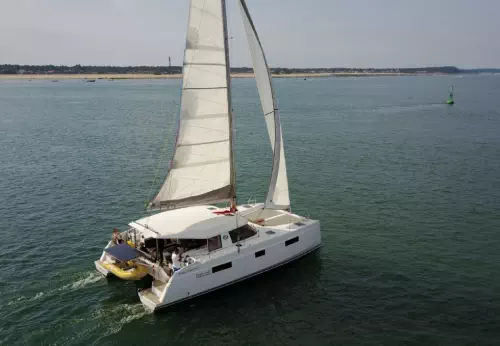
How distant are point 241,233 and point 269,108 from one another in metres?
6.50

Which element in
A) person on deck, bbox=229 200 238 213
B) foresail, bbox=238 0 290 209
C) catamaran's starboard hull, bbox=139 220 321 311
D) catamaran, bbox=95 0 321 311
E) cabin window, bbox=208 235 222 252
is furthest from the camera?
person on deck, bbox=229 200 238 213

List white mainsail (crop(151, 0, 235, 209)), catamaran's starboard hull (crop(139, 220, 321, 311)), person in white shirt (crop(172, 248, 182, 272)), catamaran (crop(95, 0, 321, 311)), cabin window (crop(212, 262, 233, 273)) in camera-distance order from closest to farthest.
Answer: catamaran's starboard hull (crop(139, 220, 321, 311)) → person in white shirt (crop(172, 248, 182, 272)) → catamaran (crop(95, 0, 321, 311)) → cabin window (crop(212, 262, 233, 273)) → white mainsail (crop(151, 0, 235, 209))

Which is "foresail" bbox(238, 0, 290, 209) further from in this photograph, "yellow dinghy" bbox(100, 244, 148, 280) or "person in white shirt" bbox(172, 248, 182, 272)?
"yellow dinghy" bbox(100, 244, 148, 280)

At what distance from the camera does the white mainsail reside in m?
20.8

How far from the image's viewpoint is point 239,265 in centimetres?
2127

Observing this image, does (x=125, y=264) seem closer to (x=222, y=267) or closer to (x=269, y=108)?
(x=222, y=267)

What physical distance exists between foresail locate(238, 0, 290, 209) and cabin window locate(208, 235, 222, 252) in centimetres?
411

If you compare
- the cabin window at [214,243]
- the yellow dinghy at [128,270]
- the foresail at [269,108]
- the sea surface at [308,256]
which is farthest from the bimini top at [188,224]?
the foresail at [269,108]

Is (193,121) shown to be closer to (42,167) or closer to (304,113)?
(42,167)

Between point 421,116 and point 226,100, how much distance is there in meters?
70.3

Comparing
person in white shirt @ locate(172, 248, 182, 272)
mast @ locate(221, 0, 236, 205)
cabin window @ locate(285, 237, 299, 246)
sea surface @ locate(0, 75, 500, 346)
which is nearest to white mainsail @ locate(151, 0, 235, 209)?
mast @ locate(221, 0, 236, 205)

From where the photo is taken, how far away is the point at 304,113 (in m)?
91.8

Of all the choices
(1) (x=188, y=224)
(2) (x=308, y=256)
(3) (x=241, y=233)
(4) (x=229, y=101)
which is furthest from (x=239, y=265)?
(4) (x=229, y=101)

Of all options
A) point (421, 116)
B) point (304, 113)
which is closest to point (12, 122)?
point (304, 113)
